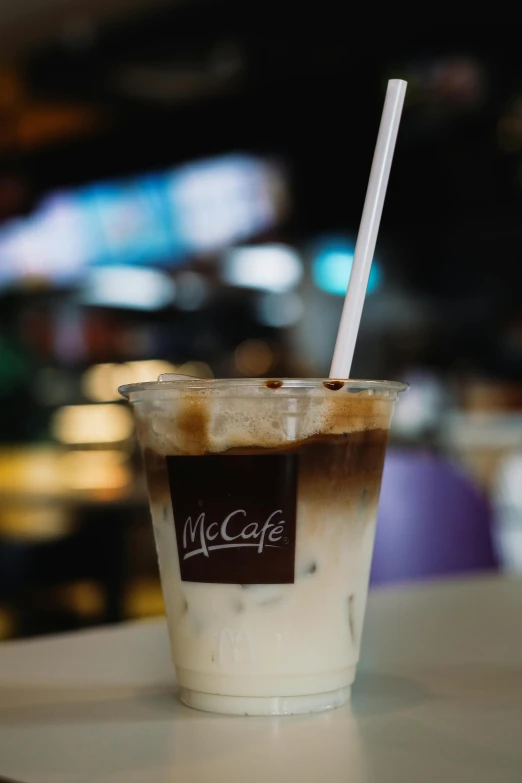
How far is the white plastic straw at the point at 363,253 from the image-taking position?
26.5 inches

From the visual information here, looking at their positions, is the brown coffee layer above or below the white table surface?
above

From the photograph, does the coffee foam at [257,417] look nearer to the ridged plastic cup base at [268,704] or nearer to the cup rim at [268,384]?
the cup rim at [268,384]

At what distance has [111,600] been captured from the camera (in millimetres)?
3764

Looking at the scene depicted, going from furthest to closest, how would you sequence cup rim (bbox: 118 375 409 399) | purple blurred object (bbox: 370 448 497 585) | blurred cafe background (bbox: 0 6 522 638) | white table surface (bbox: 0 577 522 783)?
blurred cafe background (bbox: 0 6 522 638) → purple blurred object (bbox: 370 448 497 585) → cup rim (bbox: 118 375 409 399) → white table surface (bbox: 0 577 522 783)

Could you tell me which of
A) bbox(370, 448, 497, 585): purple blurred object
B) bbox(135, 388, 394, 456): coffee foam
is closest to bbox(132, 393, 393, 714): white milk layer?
bbox(135, 388, 394, 456): coffee foam

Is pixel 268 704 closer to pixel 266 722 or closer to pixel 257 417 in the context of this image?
pixel 266 722

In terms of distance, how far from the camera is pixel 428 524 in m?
1.66

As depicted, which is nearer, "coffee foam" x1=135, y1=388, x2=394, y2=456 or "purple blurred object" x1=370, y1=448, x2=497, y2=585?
"coffee foam" x1=135, y1=388, x2=394, y2=456

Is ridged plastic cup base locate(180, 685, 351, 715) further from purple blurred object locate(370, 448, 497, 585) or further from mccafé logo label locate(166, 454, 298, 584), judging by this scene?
purple blurred object locate(370, 448, 497, 585)

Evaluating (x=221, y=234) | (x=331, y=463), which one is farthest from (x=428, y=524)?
(x=221, y=234)

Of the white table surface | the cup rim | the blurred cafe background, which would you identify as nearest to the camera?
the white table surface

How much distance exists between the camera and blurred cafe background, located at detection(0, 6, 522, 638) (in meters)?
4.07

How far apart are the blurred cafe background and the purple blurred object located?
2.36 meters

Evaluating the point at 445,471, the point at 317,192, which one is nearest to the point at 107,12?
the point at 317,192
